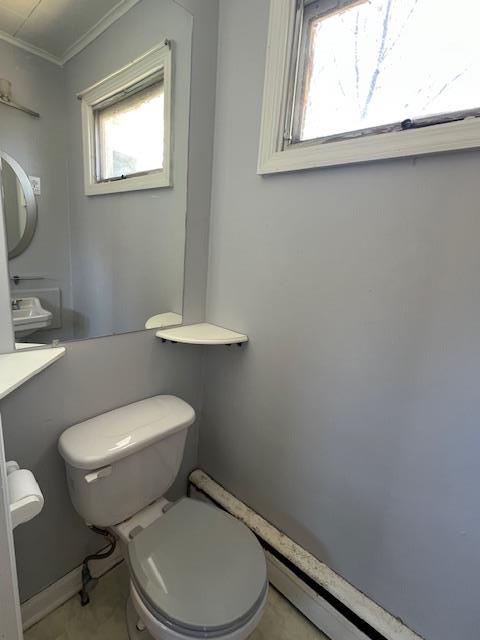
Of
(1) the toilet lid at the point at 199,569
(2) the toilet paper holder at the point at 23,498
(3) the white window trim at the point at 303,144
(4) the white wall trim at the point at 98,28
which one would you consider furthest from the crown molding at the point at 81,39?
(1) the toilet lid at the point at 199,569

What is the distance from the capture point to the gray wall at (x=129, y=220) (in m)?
0.89

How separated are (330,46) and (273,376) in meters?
1.06

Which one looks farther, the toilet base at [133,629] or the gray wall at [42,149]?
the toilet base at [133,629]

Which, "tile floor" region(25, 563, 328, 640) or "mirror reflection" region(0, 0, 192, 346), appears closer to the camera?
"mirror reflection" region(0, 0, 192, 346)

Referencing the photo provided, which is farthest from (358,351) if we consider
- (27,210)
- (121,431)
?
(27,210)

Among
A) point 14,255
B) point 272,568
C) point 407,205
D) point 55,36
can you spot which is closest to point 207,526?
point 272,568

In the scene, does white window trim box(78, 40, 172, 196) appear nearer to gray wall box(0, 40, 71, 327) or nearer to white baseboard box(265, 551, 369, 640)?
gray wall box(0, 40, 71, 327)

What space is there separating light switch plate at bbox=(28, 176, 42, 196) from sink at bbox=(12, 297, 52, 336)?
298 mm

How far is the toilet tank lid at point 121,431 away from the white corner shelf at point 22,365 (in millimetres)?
261

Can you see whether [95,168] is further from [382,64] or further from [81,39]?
[382,64]

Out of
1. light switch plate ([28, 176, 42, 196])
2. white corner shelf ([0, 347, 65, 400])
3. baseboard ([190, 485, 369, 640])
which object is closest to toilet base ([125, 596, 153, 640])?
baseboard ([190, 485, 369, 640])

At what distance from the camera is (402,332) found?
0.82 m

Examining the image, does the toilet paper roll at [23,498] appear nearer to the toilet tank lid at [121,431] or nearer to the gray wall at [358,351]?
the toilet tank lid at [121,431]

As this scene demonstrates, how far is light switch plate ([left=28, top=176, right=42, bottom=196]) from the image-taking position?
827 mm
